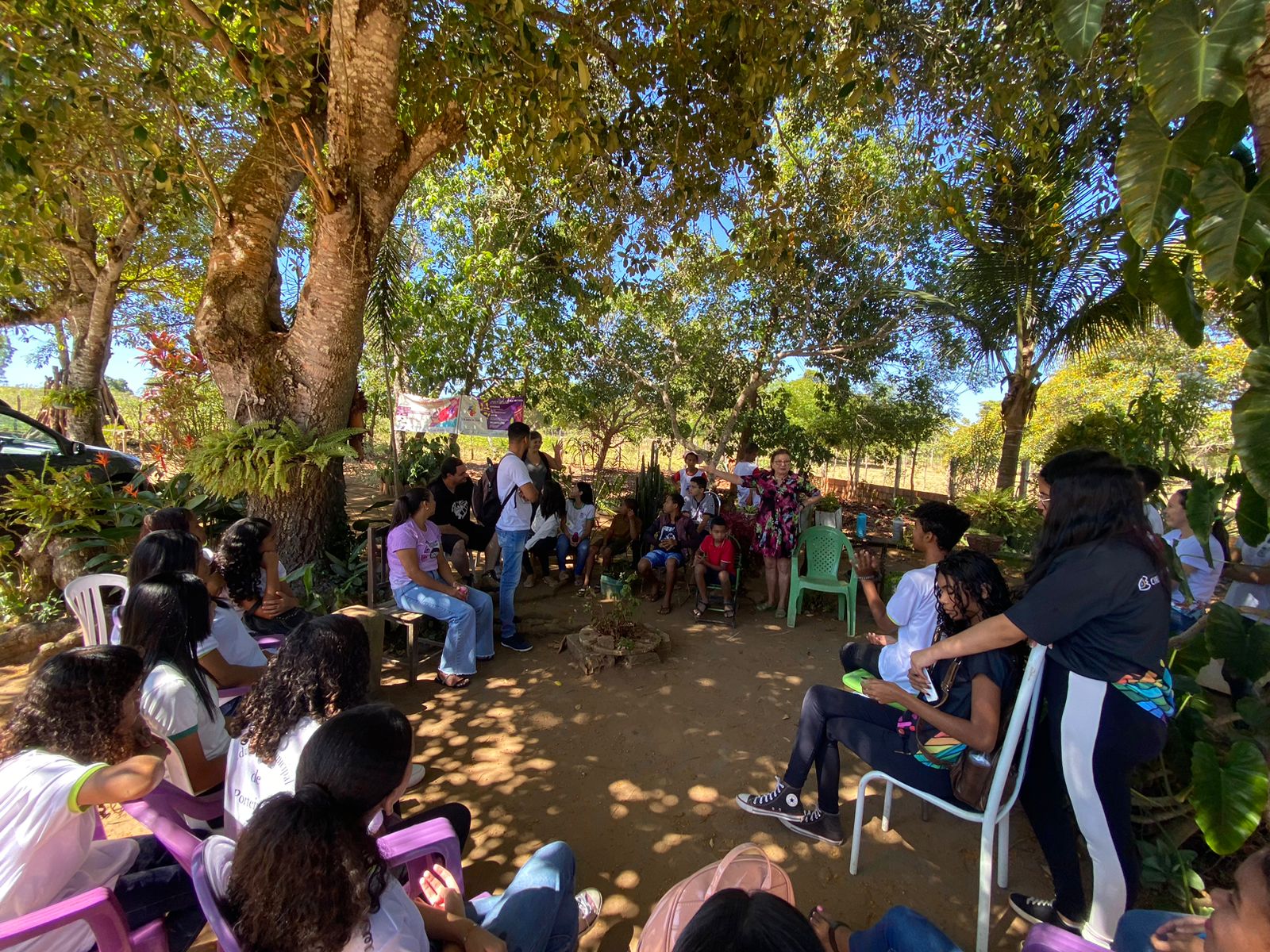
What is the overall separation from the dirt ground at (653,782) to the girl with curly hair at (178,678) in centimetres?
108

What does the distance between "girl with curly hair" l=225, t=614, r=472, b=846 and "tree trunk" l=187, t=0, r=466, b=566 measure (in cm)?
345

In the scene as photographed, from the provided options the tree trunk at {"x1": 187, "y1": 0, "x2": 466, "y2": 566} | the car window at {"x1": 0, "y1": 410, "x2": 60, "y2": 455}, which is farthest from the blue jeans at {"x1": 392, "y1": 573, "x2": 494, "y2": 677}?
the car window at {"x1": 0, "y1": 410, "x2": 60, "y2": 455}

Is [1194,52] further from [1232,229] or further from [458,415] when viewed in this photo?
[458,415]

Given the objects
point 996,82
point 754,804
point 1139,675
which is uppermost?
point 996,82

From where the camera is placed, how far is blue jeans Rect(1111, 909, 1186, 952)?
1458 millimetres

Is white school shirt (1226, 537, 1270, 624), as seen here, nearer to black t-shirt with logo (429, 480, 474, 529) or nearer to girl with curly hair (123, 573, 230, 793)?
girl with curly hair (123, 573, 230, 793)

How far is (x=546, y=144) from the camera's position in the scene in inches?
197

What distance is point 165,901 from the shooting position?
5.39 ft

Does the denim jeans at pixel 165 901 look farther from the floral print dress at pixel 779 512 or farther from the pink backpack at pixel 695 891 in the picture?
the floral print dress at pixel 779 512

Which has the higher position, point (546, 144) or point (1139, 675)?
point (546, 144)

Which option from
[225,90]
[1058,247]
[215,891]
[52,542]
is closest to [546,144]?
[225,90]

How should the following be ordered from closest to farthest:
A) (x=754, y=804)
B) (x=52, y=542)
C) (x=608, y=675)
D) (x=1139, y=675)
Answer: (x=1139, y=675)
(x=754, y=804)
(x=608, y=675)
(x=52, y=542)

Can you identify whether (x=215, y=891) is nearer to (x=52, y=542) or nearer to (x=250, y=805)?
(x=250, y=805)

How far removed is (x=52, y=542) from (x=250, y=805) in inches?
171
